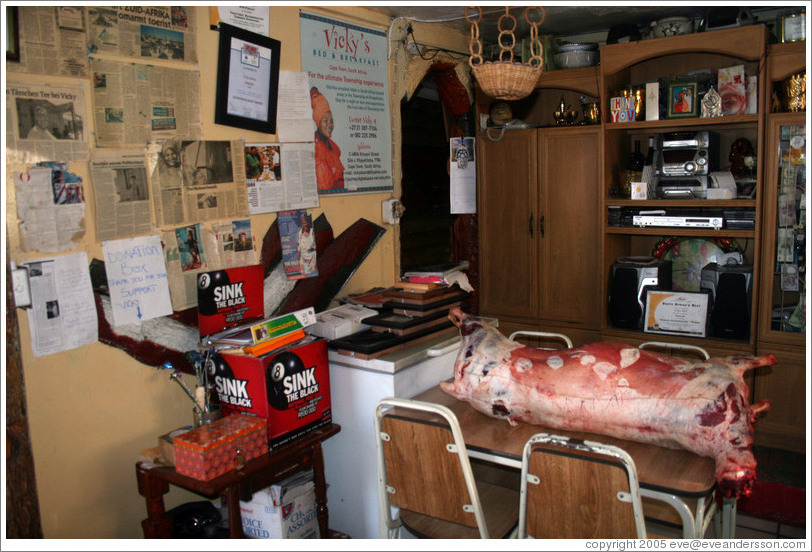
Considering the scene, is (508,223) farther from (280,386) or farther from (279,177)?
(280,386)

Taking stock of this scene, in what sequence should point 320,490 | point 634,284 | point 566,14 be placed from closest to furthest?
point 320,490 → point 566,14 → point 634,284

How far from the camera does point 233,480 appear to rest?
7.23ft

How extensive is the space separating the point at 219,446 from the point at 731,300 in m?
3.01

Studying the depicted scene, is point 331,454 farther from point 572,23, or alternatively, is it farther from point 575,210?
point 572,23

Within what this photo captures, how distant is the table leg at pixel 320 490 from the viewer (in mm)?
2572

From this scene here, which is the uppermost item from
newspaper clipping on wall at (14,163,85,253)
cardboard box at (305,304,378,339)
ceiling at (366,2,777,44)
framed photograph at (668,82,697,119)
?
ceiling at (366,2,777,44)

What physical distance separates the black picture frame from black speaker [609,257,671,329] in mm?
3319

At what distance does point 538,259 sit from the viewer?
443cm

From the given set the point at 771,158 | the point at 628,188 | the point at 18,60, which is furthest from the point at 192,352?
the point at 771,158

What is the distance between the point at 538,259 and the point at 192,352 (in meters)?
2.59

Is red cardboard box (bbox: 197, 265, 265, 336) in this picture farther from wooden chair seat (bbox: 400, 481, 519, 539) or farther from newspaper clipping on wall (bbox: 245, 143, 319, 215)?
wooden chair seat (bbox: 400, 481, 519, 539)

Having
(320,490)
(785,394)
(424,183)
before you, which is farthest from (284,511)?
(424,183)

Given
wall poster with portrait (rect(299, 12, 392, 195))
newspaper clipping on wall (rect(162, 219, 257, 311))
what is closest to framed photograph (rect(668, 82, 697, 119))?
wall poster with portrait (rect(299, 12, 392, 195))

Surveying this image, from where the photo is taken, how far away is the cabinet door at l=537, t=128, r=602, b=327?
4207mm
